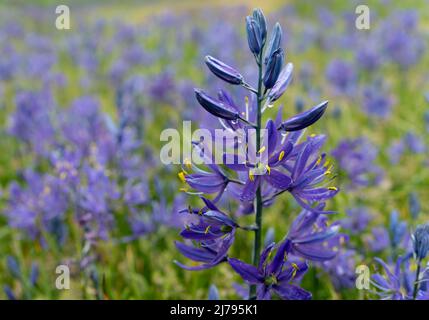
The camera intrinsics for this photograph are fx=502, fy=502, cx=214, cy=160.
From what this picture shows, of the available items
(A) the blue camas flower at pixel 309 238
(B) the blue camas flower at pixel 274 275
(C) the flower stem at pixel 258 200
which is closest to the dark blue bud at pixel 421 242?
(A) the blue camas flower at pixel 309 238

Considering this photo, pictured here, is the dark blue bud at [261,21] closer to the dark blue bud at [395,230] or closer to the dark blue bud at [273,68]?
the dark blue bud at [273,68]

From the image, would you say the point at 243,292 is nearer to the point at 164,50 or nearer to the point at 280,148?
the point at 280,148

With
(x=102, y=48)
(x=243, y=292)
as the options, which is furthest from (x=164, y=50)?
(x=243, y=292)

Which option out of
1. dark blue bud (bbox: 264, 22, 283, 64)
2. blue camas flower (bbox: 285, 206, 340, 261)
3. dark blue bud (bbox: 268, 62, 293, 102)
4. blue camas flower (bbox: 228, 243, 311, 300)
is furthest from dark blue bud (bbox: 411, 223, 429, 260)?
dark blue bud (bbox: 264, 22, 283, 64)

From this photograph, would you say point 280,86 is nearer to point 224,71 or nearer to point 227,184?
point 224,71

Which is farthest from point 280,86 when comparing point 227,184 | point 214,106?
point 227,184
